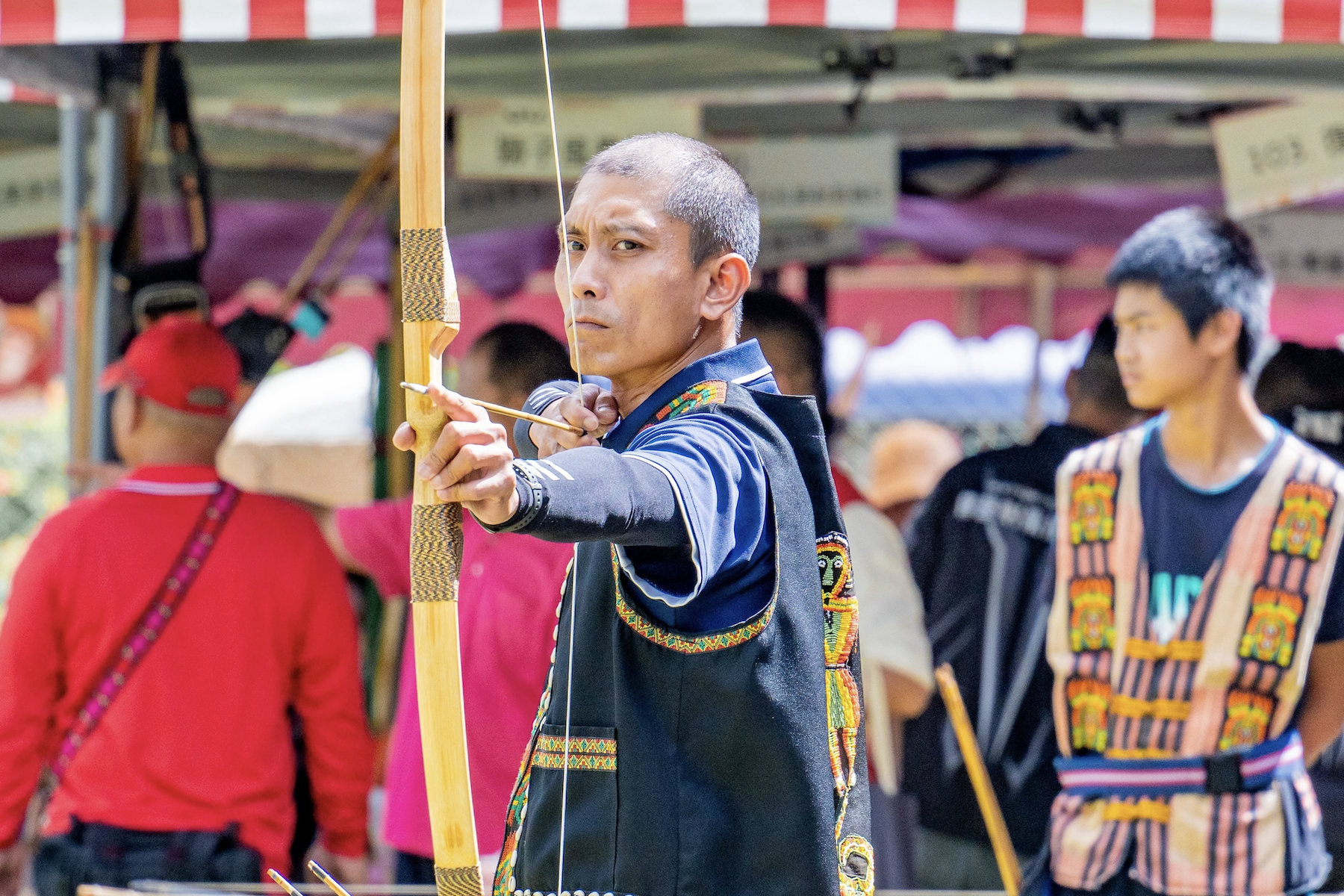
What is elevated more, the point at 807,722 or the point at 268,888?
the point at 807,722

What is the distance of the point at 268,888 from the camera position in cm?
314

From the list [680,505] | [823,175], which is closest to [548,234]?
[823,175]

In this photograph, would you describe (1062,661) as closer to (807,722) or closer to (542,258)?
(807,722)

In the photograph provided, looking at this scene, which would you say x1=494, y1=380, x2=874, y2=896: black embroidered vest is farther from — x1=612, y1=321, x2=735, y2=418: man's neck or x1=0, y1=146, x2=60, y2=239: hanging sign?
x1=0, y1=146, x2=60, y2=239: hanging sign

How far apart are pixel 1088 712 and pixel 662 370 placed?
165cm

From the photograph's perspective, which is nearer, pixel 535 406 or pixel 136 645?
pixel 535 406

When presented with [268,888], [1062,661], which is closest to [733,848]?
[1062,661]

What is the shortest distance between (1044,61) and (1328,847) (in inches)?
85.1

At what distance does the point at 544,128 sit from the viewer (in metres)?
4.48

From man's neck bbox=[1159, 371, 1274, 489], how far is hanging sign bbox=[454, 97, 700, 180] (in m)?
1.80

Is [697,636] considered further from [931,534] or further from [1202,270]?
[931,534]

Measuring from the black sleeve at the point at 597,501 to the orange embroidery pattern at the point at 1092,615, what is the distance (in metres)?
1.79

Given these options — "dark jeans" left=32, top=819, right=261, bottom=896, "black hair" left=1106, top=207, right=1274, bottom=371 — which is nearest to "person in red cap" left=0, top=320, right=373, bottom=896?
"dark jeans" left=32, top=819, right=261, bottom=896

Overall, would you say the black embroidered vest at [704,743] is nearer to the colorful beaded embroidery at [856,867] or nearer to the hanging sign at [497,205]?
the colorful beaded embroidery at [856,867]
